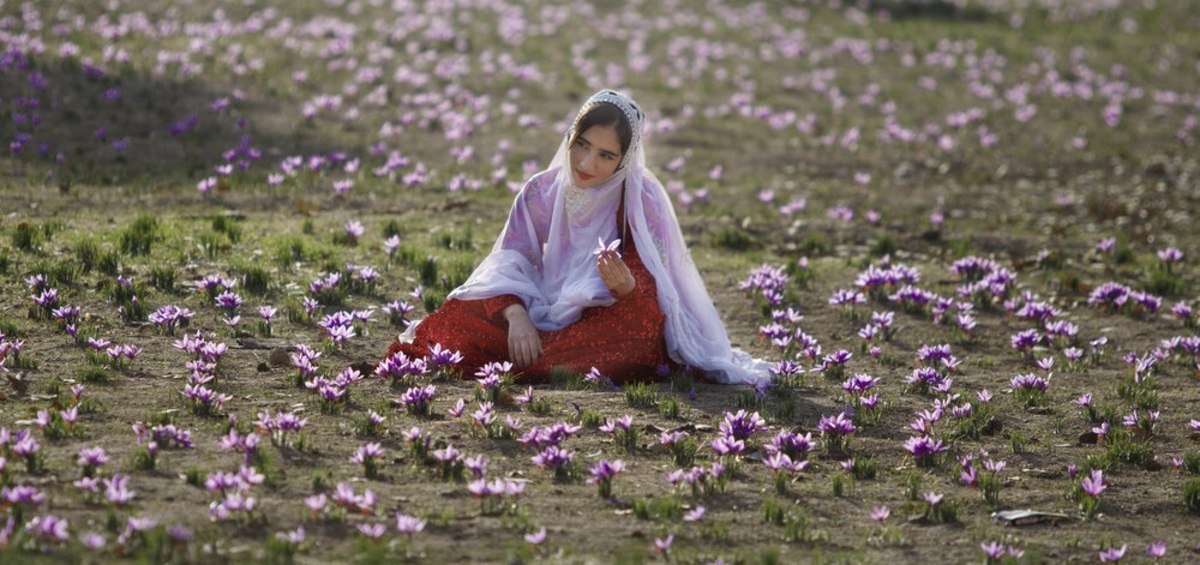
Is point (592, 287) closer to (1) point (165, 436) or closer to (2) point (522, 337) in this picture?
(2) point (522, 337)

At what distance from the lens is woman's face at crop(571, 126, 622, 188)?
837 cm

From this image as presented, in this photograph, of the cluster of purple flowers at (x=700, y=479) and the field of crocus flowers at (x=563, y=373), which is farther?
the cluster of purple flowers at (x=700, y=479)

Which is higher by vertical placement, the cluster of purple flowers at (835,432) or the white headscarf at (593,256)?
the white headscarf at (593,256)

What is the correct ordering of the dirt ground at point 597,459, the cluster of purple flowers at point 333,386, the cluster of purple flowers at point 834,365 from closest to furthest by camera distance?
1. the dirt ground at point 597,459
2. the cluster of purple flowers at point 333,386
3. the cluster of purple flowers at point 834,365

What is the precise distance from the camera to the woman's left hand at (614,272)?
7980 mm

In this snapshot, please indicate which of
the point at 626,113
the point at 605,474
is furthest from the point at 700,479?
the point at 626,113

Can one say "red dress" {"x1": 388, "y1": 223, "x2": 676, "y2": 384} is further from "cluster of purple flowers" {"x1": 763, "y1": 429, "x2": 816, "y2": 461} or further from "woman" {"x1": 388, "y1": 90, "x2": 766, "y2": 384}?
"cluster of purple flowers" {"x1": 763, "y1": 429, "x2": 816, "y2": 461}

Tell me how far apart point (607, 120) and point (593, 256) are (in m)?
0.89

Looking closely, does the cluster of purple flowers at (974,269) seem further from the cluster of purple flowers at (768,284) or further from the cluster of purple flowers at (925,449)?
the cluster of purple flowers at (925,449)

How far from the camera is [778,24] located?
26406mm

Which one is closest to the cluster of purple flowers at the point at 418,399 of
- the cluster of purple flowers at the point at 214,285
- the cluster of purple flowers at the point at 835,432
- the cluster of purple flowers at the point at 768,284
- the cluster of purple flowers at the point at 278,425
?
the cluster of purple flowers at the point at 278,425

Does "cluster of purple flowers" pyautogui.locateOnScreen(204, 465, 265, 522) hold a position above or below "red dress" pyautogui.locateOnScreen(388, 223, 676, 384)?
below

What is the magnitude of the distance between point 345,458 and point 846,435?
2.79m

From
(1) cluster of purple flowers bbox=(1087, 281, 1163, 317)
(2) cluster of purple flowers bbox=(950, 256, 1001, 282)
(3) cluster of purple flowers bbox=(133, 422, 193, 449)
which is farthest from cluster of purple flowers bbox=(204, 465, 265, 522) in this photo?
(1) cluster of purple flowers bbox=(1087, 281, 1163, 317)
